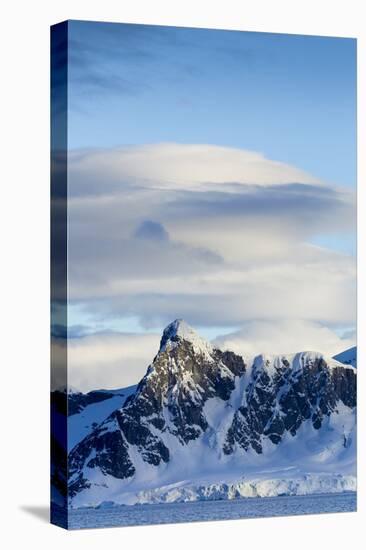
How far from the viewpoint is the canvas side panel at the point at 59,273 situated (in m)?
23.4

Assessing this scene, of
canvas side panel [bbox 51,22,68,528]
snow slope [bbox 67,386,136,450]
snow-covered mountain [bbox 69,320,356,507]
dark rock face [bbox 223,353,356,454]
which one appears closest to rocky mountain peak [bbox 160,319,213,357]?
snow-covered mountain [bbox 69,320,356,507]

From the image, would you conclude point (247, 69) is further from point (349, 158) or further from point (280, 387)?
point (280, 387)

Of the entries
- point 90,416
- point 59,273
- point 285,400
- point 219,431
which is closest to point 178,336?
point 219,431

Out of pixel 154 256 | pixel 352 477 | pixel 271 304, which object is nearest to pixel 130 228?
pixel 154 256

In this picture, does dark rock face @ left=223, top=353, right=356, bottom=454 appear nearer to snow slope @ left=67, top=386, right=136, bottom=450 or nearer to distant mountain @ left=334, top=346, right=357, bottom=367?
distant mountain @ left=334, top=346, right=357, bottom=367

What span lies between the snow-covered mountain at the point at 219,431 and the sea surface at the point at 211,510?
0.35 ft

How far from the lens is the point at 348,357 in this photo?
25.3m

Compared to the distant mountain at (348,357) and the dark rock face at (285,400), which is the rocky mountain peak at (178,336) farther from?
the distant mountain at (348,357)

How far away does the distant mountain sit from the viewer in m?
25.2

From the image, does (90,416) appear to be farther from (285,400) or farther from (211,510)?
(285,400)

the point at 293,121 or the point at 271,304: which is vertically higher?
the point at 293,121

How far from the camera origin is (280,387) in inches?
982

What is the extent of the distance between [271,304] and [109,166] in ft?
9.18

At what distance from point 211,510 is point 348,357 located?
2.81 meters
